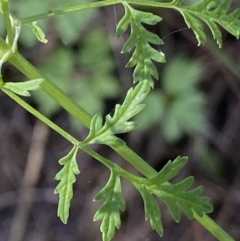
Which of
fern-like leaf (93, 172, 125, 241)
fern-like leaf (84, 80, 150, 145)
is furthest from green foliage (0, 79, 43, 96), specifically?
fern-like leaf (93, 172, 125, 241)

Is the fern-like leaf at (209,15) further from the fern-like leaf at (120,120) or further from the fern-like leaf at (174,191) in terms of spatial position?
the fern-like leaf at (174,191)

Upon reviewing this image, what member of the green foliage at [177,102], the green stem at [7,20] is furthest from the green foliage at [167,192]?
the green foliage at [177,102]

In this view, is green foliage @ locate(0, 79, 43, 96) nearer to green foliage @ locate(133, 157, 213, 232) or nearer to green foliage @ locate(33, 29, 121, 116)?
green foliage @ locate(133, 157, 213, 232)

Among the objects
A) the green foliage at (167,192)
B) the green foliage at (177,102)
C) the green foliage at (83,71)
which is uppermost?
the green foliage at (167,192)

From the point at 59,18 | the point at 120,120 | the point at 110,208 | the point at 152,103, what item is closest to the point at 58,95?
the point at 120,120

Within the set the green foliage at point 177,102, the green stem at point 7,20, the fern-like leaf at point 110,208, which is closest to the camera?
the green stem at point 7,20

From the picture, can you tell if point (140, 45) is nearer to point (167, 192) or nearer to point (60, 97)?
point (60, 97)

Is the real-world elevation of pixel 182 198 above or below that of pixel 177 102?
above
